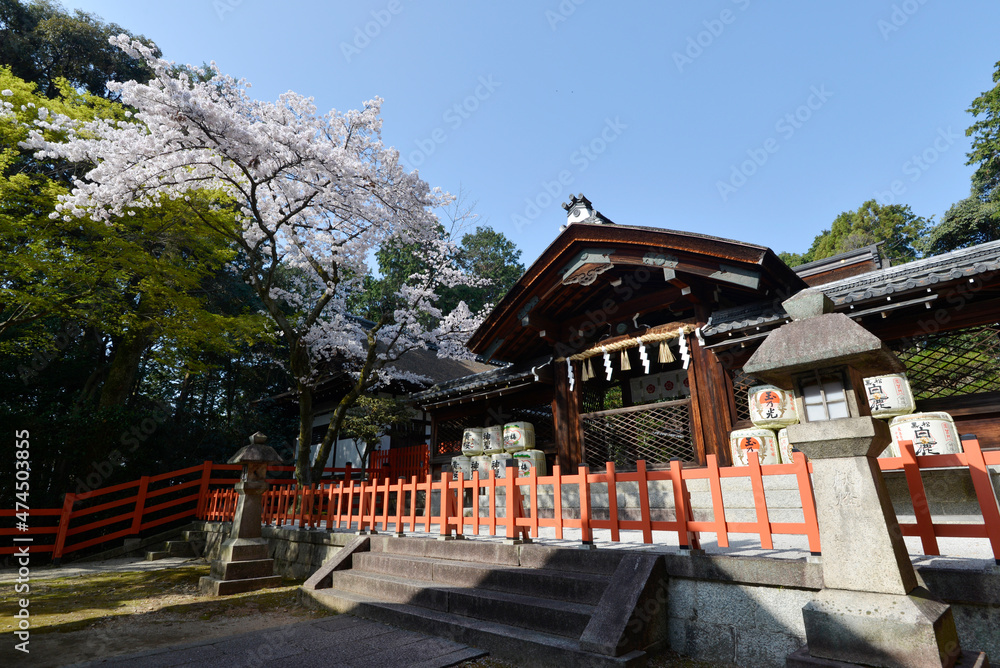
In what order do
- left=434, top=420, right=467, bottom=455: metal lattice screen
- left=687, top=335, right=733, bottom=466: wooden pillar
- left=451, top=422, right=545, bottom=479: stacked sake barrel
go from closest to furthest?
left=687, top=335, right=733, bottom=466: wooden pillar < left=451, top=422, right=545, bottom=479: stacked sake barrel < left=434, top=420, right=467, bottom=455: metal lattice screen

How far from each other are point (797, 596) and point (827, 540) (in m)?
0.59

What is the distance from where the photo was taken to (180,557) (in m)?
11.2

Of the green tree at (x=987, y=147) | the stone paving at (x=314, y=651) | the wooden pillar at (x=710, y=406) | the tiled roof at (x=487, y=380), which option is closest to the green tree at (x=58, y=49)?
the tiled roof at (x=487, y=380)

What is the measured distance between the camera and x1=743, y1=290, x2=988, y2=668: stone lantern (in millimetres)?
2938

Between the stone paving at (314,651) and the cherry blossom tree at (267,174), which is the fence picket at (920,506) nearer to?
the stone paving at (314,651)

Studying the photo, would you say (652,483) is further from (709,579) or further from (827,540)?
(827,540)

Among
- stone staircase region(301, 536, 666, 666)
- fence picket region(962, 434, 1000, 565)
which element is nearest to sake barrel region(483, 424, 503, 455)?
stone staircase region(301, 536, 666, 666)

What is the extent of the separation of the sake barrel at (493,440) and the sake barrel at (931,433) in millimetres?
6859

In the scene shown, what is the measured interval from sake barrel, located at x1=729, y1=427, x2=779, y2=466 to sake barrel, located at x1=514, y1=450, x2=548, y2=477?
396cm

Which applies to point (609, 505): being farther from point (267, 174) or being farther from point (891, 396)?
point (267, 174)

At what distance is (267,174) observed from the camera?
9.88 metres

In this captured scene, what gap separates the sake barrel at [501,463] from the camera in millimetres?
10164

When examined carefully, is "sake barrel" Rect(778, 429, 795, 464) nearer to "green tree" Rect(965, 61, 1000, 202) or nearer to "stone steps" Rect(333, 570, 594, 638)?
"stone steps" Rect(333, 570, 594, 638)

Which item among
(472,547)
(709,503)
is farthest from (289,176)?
(709,503)
